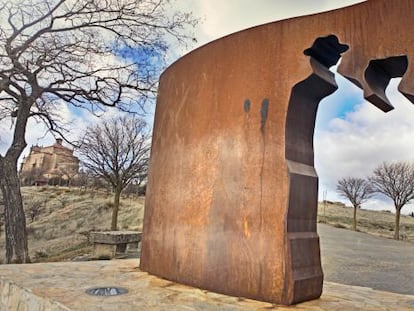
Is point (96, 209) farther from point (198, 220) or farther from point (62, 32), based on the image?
point (198, 220)

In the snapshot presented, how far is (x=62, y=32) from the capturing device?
8273mm

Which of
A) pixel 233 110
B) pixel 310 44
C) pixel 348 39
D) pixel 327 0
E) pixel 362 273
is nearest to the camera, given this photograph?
pixel 348 39

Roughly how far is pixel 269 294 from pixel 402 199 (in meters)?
23.8

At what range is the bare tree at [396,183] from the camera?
76.0 feet

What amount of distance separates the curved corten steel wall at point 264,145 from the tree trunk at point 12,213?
529 cm

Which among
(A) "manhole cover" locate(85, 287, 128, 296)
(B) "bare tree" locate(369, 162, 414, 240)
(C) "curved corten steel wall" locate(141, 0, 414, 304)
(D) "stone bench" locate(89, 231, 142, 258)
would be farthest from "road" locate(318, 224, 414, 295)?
(B) "bare tree" locate(369, 162, 414, 240)

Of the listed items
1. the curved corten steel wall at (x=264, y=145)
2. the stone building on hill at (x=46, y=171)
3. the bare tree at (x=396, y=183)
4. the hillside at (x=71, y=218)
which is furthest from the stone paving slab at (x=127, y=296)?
the bare tree at (x=396, y=183)

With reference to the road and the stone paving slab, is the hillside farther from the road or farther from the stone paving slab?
the stone paving slab

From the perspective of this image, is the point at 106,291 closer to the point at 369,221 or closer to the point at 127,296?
the point at 127,296

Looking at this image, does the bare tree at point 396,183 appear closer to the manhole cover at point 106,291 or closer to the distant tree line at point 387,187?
the distant tree line at point 387,187

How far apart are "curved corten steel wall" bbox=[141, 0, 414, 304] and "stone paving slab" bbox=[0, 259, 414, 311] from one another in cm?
19

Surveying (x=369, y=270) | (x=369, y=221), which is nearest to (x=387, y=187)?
(x=369, y=221)

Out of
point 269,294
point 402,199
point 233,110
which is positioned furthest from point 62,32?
point 402,199

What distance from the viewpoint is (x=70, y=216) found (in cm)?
1967
